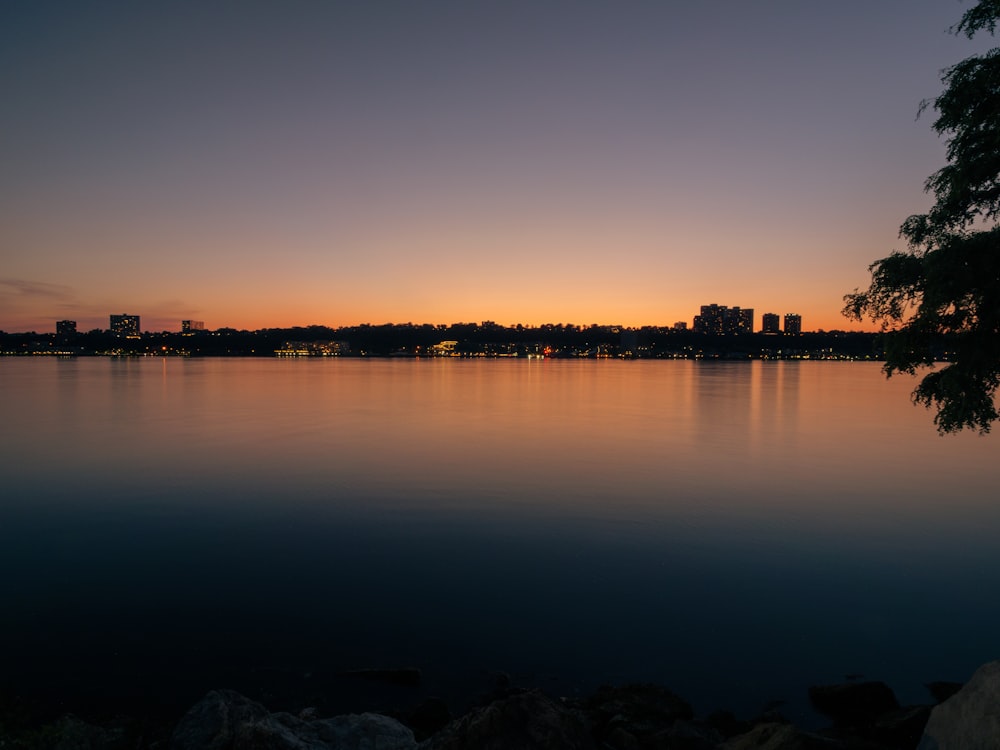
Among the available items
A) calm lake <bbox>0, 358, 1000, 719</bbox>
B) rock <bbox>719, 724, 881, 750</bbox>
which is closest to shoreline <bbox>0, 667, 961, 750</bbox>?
calm lake <bbox>0, 358, 1000, 719</bbox>

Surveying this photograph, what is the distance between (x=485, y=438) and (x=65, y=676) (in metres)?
29.9

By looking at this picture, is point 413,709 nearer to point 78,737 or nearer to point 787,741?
point 78,737

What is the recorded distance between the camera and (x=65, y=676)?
9.64m

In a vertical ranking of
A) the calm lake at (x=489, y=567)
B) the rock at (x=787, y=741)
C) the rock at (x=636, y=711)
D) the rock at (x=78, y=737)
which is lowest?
the calm lake at (x=489, y=567)

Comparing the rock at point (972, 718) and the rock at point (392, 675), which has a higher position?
the rock at point (972, 718)

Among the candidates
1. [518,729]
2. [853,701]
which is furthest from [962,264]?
[518,729]

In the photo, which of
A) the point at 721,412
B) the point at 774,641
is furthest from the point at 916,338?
Answer: the point at 721,412

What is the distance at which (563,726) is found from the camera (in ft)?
21.5

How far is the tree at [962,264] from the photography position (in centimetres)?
1332

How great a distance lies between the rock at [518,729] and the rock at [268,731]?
101 centimetres

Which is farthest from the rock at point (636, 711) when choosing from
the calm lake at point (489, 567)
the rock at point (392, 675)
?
the rock at point (392, 675)

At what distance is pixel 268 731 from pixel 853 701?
27.7 ft

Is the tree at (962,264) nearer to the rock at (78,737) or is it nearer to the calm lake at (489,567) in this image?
the calm lake at (489,567)

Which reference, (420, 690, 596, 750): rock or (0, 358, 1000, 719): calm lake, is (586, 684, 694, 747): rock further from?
(420, 690, 596, 750): rock
